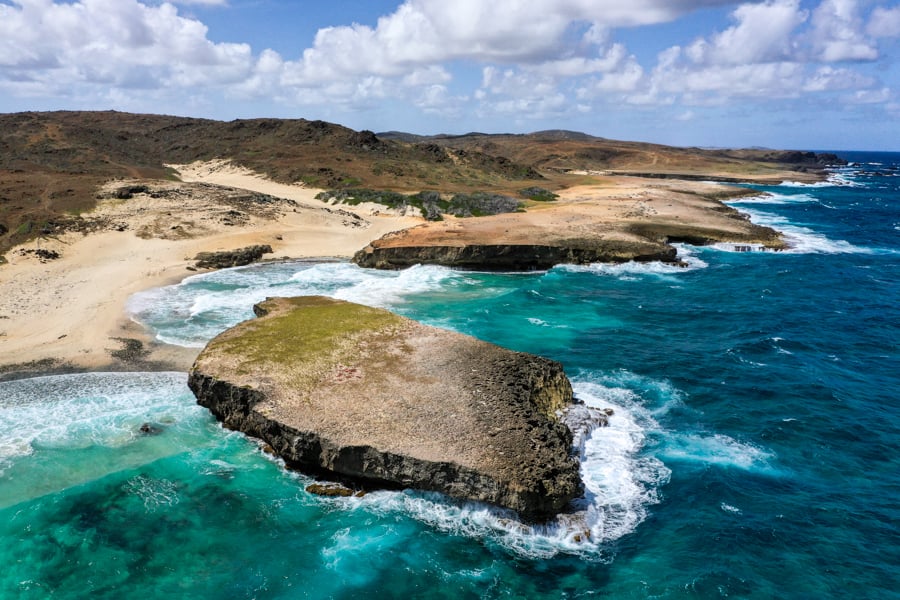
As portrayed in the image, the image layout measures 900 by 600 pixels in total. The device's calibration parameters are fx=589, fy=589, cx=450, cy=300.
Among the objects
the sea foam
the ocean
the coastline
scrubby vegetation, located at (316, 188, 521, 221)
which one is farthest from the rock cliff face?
scrubby vegetation, located at (316, 188, 521, 221)

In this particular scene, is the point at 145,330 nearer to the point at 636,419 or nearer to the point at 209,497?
the point at 209,497

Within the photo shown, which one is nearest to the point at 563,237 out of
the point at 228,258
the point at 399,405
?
the point at 228,258

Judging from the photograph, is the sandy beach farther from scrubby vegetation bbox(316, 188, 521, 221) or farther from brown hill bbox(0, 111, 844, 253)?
brown hill bbox(0, 111, 844, 253)

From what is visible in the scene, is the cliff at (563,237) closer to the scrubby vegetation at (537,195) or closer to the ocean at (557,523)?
the scrubby vegetation at (537,195)

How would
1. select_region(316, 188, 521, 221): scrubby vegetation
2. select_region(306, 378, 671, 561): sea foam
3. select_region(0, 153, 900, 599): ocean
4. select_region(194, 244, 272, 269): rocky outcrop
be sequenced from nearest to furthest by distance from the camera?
select_region(0, 153, 900, 599): ocean
select_region(306, 378, 671, 561): sea foam
select_region(194, 244, 272, 269): rocky outcrop
select_region(316, 188, 521, 221): scrubby vegetation

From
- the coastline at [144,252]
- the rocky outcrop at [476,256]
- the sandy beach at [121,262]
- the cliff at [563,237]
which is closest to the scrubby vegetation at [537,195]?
the coastline at [144,252]

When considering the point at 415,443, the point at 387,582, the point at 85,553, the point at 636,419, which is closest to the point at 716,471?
the point at 636,419

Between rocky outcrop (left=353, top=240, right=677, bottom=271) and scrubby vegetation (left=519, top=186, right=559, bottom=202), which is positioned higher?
scrubby vegetation (left=519, top=186, right=559, bottom=202)
